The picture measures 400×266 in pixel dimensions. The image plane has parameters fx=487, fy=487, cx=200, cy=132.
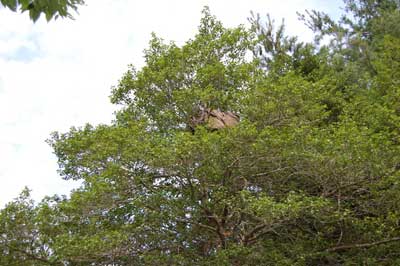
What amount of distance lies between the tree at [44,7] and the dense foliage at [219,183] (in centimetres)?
358

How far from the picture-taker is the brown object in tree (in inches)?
264

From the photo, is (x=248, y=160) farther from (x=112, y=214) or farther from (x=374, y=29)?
(x=374, y=29)

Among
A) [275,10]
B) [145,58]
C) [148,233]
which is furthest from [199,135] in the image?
[275,10]

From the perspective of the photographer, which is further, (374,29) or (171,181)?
(374,29)

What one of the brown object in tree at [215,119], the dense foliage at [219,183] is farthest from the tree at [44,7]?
the brown object in tree at [215,119]

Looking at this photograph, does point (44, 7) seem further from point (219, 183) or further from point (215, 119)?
point (215, 119)

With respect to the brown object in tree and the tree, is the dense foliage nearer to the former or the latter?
the brown object in tree

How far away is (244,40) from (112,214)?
324cm

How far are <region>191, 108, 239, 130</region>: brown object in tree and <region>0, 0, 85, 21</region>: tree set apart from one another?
5033 millimetres

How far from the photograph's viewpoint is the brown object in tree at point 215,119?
22.0 ft

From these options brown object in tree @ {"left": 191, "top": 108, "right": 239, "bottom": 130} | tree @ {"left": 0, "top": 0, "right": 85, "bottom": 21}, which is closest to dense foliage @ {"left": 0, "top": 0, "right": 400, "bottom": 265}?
brown object in tree @ {"left": 191, "top": 108, "right": 239, "bottom": 130}

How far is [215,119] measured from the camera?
22.6ft

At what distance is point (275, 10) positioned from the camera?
8.69 m

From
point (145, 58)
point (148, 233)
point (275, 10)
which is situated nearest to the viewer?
point (148, 233)
